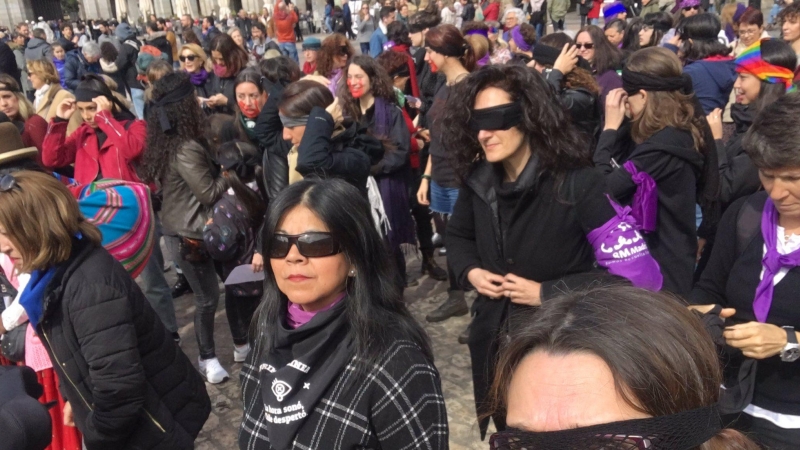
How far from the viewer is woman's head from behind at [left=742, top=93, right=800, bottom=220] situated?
2033 mm

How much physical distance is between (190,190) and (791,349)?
362cm

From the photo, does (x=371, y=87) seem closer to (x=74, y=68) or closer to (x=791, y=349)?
(x=791, y=349)

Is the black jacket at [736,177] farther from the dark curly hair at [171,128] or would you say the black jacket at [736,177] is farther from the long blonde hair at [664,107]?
the dark curly hair at [171,128]

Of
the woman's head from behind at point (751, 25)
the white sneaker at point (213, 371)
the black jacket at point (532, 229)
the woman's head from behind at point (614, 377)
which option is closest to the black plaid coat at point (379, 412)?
the black jacket at point (532, 229)

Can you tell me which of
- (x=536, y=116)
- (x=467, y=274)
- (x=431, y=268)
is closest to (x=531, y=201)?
(x=536, y=116)

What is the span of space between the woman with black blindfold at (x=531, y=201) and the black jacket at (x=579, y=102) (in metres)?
1.94

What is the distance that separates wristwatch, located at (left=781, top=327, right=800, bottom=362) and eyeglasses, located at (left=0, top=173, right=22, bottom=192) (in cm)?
284

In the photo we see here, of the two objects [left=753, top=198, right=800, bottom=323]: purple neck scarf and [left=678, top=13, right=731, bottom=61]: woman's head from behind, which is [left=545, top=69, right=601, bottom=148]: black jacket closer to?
[left=678, top=13, right=731, bottom=61]: woman's head from behind

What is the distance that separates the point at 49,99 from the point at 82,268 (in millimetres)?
5087

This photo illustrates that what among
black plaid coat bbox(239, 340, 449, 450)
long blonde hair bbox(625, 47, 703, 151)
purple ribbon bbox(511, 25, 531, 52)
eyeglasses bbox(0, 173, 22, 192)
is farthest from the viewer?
purple ribbon bbox(511, 25, 531, 52)

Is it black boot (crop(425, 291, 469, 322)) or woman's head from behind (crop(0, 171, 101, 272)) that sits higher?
woman's head from behind (crop(0, 171, 101, 272))

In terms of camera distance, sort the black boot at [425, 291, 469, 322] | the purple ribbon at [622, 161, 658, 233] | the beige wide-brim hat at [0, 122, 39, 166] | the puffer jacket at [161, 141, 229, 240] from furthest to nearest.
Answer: the black boot at [425, 291, 469, 322], the puffer jacket at [161, 141, 229, 240], the beige wide-brim hat at [0, 122, 39, 166], the purple ribbon at [622, 161, 658, 233]

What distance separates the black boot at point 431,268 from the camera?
5871mm

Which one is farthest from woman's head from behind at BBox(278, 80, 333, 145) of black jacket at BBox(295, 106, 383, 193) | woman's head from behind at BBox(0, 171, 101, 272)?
woman's head from behind at BBox(0, 171, 101, 272)
